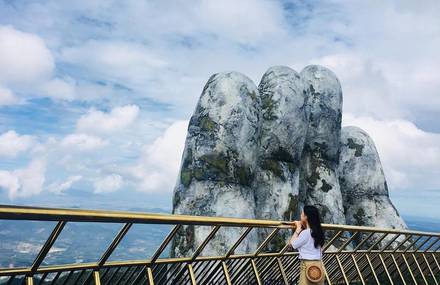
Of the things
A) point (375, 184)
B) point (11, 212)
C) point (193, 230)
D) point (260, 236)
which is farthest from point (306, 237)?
point (375, 184)

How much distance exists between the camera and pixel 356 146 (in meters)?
26.1

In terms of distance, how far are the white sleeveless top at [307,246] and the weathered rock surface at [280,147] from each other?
39.9 feet

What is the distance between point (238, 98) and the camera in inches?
754

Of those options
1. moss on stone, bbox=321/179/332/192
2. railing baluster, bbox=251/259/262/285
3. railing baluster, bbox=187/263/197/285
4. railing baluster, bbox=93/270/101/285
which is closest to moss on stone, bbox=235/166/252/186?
moss on stone, bbox=321/179/332/192

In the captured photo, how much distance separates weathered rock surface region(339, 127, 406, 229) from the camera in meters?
24.8

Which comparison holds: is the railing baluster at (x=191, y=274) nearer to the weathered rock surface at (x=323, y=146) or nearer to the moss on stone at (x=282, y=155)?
the moss on stone at (x=282, y=155)

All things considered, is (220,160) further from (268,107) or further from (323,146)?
(323,146)

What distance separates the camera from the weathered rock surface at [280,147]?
1980 cm

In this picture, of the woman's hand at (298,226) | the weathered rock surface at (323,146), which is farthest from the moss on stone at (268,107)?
the woman's hand at (298,226)

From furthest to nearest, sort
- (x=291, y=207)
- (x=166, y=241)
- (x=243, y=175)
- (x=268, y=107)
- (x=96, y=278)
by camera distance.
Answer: (x=268, y=107) < (x=291, y=207) < (x=243, y=175) < (x=166, y=241) < (x=96, y=278)

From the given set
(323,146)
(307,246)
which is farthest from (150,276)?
(323,146)

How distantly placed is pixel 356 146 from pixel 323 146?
336cm

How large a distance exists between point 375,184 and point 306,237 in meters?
19.8

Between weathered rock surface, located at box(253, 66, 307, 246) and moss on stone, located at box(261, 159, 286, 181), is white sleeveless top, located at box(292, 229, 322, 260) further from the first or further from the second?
moss on stone, located at box(261, 159, 286, 181)
